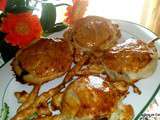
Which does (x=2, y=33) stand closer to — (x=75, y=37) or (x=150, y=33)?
(x=75, y=37)

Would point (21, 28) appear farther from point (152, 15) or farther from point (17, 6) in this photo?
point (152, 15)

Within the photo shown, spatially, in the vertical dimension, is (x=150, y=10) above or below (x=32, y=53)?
below

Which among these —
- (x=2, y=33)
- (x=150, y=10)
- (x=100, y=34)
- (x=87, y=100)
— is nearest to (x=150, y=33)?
(x=100, y=34)

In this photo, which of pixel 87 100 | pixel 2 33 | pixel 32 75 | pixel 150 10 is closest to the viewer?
pixel 87 100

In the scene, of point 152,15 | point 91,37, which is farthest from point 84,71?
point 152,15

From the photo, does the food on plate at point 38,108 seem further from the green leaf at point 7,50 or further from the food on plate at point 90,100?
the green leaf at point 7,50

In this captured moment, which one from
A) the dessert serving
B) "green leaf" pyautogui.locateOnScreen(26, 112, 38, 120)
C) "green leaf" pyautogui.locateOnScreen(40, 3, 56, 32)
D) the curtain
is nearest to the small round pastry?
the dessert serving
